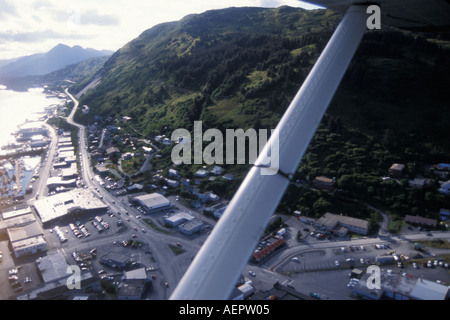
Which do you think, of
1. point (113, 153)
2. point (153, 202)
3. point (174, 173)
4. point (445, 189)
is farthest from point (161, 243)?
point (445, 189)

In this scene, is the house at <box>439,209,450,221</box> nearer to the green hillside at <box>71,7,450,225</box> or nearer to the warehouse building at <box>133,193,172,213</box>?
the green hillside at <box>71,7,450,225</box>

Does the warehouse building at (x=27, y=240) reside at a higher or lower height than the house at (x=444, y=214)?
higher

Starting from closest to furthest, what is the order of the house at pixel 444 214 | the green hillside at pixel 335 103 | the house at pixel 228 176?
the house at pixel 444 214
the green hillside at pixel 335 103
the house at pixel 228 176

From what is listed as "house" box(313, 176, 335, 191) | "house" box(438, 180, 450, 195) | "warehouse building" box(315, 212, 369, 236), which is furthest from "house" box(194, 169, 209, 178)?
"house" box(438, 180, 450, 195)

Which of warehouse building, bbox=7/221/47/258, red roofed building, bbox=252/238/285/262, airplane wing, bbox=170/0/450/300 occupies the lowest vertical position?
red roofed building, bbox=252/238/285/262

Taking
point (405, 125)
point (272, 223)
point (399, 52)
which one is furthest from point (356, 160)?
point (399, 52)

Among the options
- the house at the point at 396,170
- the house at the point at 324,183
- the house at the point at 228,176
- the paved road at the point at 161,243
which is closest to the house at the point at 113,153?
the paved road at the point at 161,243

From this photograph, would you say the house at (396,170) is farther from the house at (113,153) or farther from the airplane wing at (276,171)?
the house at (113,153)

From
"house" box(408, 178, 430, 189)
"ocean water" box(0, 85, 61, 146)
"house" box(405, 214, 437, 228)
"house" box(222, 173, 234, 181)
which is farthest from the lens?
"ocean water" box(0, 85, 61, 146)
